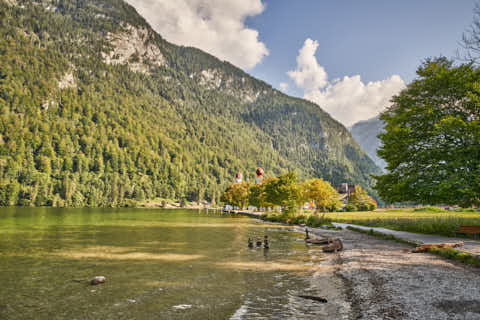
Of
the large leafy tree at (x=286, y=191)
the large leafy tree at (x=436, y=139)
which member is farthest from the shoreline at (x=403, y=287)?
the large leafy tree at (x=286, y=191)

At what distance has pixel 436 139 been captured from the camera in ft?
103

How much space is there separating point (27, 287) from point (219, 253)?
49.2 feet

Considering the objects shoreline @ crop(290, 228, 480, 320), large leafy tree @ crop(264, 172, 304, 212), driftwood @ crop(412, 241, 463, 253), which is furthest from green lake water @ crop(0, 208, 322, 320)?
large leafy tree @ crop(264, 172, 304, 212)

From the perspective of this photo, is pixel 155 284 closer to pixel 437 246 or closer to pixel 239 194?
pixel 437 246

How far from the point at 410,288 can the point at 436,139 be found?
76.5 feet

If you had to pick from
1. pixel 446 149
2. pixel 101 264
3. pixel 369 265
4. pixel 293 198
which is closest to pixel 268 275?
pixel 369 265

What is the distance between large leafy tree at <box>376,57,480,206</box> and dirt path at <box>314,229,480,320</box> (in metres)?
11.2

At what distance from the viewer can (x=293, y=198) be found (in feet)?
284

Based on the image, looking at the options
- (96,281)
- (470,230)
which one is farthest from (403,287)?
(470,230)

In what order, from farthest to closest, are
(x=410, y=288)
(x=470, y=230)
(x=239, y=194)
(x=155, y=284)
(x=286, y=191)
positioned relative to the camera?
(x=239, y=194), (x=286, y=191), (x=470, y=230), (x=155, y=284), (x=410, y=288)

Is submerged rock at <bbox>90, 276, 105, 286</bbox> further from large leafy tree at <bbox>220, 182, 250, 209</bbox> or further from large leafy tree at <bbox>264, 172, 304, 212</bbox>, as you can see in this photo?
large leafy tree at <bbox>220, 182, 250, 209</bbox>

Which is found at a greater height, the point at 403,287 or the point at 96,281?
the point at 403,287

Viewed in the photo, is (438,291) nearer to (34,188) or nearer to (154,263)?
(154,263)

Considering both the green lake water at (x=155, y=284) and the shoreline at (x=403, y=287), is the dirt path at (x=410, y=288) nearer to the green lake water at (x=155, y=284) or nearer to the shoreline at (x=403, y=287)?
the shoreline at (x=403, y=287)
